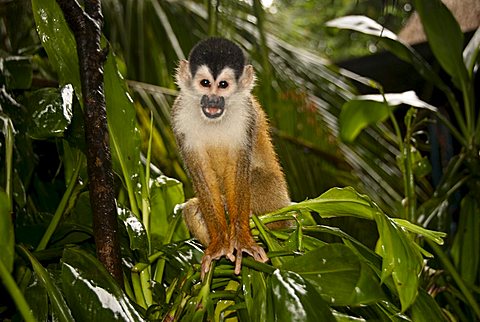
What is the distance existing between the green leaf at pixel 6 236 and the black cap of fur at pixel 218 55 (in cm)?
46

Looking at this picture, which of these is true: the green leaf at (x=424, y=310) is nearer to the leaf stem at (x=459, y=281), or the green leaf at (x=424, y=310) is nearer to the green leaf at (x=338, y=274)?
the green leaf at (x=338, y=274)

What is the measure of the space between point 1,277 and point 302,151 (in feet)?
4.93

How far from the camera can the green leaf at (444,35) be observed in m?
1.58

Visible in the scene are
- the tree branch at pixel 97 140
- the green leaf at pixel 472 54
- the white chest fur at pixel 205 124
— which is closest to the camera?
the tree branch at pixel 97 140

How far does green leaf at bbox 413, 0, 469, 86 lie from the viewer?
158cm

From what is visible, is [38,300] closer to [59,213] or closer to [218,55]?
[59,213]

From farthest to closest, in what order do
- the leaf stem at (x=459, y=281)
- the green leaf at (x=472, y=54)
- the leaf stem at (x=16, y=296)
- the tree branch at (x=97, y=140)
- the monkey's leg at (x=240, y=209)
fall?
the green leaf at (x=472, y=54) < the leaf stem at (x=459, y=281) < the monkey's leg at (x=240, y=209) < the tree branch at (x=97, y=140) < the leaf stem at (x=16, y=296)

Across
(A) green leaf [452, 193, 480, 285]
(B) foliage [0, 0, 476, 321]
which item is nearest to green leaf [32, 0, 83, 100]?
(B) foliage [0, 0, 476, 321]

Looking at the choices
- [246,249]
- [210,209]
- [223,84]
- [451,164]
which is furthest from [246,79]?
[451,164]

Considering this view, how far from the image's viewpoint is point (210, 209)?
113 cm

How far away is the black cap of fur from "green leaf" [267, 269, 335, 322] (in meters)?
0.44

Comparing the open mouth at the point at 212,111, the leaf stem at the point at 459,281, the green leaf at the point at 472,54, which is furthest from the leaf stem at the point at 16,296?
the green leaf at the point at 472,54

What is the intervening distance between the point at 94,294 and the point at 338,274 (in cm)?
29

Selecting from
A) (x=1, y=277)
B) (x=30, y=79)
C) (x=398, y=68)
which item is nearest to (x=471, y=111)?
(x=398, y=68)
